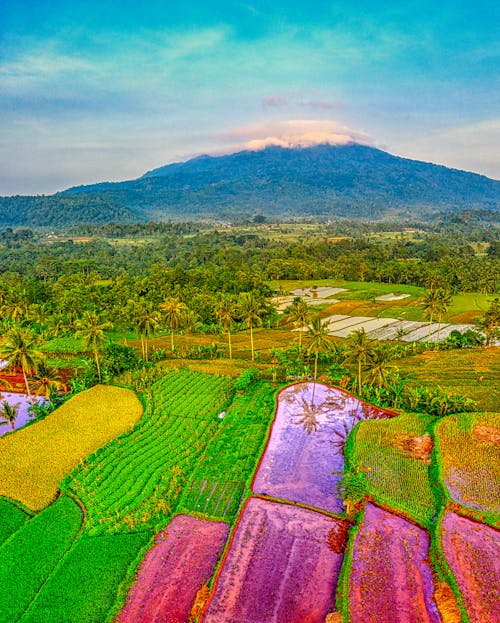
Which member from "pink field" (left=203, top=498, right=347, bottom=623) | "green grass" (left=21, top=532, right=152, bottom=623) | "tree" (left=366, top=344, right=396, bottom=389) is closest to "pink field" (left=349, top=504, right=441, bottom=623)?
"pink field" (left=203, top=498, right=347, bottom=623)

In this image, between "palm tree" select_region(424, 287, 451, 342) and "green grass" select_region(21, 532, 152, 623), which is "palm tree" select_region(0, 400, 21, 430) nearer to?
"green grass" select_region(21, 532, 152, 623)

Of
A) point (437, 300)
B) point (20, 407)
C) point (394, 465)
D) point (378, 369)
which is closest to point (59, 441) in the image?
point (20, 407)

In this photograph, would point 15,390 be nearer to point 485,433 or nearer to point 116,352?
point 116,352

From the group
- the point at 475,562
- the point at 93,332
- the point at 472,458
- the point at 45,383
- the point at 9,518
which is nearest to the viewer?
the point at 475,562

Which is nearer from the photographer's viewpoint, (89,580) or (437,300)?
(89,580)

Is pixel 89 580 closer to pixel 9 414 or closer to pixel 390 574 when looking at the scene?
pixel 390 574

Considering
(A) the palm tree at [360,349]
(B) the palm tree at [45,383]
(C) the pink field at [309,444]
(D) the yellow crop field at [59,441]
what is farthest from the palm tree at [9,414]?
(A) the palm tree at [360,349]

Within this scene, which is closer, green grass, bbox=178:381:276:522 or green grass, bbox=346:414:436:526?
green grass, bbox=346:414:436:526
